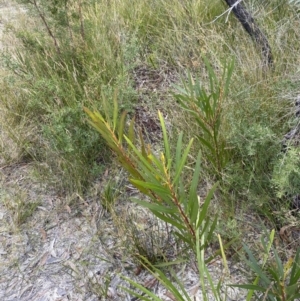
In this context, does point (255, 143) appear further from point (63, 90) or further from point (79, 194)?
point (63, 90)

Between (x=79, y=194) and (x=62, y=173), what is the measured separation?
6.9 inches

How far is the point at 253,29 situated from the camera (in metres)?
2.45

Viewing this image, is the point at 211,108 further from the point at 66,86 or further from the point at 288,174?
the point at 66,86

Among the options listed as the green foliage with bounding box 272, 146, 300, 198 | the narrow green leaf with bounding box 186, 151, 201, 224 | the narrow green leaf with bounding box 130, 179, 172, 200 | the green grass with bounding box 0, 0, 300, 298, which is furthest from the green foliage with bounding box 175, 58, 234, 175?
the narrow green leaf with bounding box 130, 179, 172, 200

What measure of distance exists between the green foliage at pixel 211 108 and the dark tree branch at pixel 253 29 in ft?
2.76

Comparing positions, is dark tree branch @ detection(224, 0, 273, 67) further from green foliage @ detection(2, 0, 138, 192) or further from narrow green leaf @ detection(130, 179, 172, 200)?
narrow green leaf @ detection(130, 179, 172, 200)

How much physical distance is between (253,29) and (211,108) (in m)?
1.20

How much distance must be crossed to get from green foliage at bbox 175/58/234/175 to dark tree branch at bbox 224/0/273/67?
2.76 feet

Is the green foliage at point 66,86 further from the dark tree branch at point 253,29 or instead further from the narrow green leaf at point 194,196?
the narrow green leaf at point 194,196

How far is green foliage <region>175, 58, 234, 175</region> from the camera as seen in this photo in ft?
4.77

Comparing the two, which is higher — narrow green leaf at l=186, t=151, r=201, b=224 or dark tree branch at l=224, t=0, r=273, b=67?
narrow green leaf at l=186, t=151, r=201, b=224

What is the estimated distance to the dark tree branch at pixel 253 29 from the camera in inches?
94.2

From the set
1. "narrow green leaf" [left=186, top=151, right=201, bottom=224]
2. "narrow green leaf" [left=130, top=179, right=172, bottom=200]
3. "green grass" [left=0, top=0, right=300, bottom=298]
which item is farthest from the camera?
"green grass" [left=0, top=0, right=300, bottom=298]

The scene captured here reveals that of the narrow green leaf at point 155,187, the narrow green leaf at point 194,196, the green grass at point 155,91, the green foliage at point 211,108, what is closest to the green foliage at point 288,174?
the green grass at point 155,91
